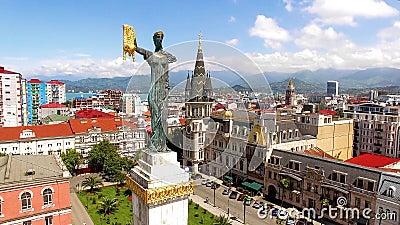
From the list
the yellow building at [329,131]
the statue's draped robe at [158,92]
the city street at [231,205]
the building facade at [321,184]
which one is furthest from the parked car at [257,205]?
the statue's draped robe at [158,92]

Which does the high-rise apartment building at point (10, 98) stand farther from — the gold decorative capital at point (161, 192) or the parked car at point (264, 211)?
the gold decorative capital at point (161, 192)

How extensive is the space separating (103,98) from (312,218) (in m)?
103

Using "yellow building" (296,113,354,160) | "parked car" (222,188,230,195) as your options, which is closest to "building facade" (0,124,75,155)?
"parked car" (222,188,230,195)

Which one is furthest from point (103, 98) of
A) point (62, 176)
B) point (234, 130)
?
point (62, 176)

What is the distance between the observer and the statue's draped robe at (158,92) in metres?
8.55

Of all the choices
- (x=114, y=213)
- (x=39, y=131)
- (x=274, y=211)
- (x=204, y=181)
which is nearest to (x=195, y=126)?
(x=204, y=181)

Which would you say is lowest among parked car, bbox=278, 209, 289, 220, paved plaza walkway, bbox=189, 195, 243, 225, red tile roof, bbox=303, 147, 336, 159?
paved plaza walkway, bbox=189, 195, 243, 225

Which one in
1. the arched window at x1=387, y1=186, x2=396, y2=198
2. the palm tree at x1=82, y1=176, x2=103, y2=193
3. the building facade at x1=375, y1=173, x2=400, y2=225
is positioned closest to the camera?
the building facade at x1=375, y1=173, x2=400, y2=225

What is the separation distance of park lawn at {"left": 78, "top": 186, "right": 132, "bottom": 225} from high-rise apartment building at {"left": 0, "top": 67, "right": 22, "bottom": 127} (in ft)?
88.9

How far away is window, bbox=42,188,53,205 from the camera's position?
18844mm

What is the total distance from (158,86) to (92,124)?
36.0 meters

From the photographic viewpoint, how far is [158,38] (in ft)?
28.0

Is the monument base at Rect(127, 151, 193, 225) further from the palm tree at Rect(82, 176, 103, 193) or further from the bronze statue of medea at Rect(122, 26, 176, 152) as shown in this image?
the palm tree at Rect(82, 176, 103, 193)

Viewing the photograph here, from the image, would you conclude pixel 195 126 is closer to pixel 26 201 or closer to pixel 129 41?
pixel 26 201
